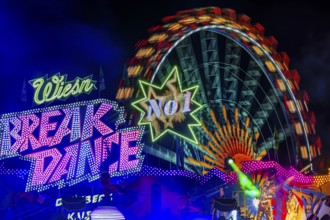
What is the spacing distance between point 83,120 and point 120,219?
9220mm

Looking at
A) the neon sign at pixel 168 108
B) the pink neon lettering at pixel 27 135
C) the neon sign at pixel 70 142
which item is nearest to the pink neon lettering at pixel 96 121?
the neon sign at pixel 70 142

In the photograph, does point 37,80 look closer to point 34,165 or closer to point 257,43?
point 34,165

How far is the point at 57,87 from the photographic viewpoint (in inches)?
907

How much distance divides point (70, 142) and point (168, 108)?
4476 millimetres

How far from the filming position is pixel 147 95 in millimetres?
22844

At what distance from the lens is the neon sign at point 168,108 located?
74.2 ft

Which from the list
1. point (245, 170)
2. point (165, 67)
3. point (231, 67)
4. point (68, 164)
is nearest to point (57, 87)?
point (68, 164)

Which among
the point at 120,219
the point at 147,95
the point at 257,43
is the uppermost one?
the point at 257,43

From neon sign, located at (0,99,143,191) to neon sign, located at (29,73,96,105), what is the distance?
1.21 m

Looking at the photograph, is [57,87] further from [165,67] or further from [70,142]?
[165,67]

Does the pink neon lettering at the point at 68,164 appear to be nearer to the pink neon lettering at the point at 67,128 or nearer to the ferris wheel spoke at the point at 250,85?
the pink neon lettering at the point at 67,128

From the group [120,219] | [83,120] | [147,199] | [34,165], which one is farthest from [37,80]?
→ [120,219]

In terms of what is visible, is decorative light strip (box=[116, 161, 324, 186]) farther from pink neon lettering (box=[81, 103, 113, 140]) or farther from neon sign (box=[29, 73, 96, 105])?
neon sign (box=[29, 73, 96, 105])

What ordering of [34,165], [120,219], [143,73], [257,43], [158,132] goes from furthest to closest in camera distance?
[257,43]
[143,73]
[158,132]
[34,165]
[120,219]
